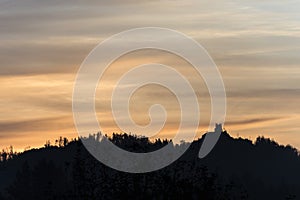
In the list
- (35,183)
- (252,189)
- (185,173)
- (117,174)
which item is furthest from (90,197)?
(252,189)

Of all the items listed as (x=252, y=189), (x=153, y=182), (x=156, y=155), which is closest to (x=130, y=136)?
(x=156, y=155)

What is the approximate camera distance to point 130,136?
1907 inches

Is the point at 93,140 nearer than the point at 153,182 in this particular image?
No

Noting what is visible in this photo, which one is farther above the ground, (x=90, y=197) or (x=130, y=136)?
(x=130, y=136)

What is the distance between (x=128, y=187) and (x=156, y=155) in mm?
3717

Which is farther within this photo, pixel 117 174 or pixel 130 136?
pixel 130 136

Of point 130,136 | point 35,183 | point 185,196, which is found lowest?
point 185,196

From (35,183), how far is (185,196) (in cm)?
8604

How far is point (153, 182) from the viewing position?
4341 centimetres

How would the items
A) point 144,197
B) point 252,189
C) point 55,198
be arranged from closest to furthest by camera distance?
point 144,197
point 55,198
point 252,189

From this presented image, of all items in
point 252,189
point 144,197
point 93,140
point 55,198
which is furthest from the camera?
point 252,189

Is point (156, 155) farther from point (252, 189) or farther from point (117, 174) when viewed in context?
point (252, 189)

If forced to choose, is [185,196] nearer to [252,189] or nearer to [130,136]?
[130,136]

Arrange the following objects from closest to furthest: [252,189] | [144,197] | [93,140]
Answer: [144,197], [93,140], [252,189]
